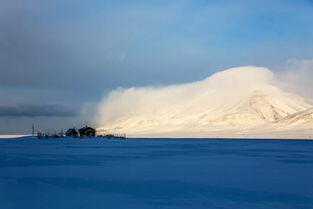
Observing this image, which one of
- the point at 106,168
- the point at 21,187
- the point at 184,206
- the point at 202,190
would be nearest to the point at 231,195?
the point at 202,190

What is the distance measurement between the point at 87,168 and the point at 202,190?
20538 millimetres

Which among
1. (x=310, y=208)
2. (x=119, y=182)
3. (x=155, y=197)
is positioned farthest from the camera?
(x=119, y=182)

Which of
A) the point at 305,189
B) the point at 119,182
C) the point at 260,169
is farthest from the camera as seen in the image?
the point at 260,169

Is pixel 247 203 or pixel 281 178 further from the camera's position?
pixel 281 178

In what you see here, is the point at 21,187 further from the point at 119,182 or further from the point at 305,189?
the point at 305,189

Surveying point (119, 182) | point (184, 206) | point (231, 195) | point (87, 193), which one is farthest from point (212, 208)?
point (119, 182)

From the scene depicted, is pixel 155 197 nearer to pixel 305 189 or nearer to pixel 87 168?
pixel 305 189

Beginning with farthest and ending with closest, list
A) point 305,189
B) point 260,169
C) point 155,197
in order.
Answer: point 260,169 < point 305,189 < point 155,197

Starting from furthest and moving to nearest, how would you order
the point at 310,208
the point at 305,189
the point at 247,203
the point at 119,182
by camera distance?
the point at 119,182 < the point at 305,189 < the point at 247,203 < the point at 310,208

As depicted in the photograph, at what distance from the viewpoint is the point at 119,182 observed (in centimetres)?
3816

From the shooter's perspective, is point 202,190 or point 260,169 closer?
point 202,190

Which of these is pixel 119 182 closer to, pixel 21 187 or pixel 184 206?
pixel 21 187

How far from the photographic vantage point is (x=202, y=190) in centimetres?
3331

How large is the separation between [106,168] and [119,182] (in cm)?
1292
